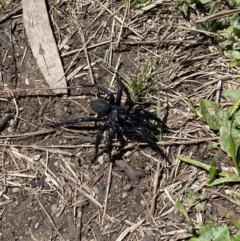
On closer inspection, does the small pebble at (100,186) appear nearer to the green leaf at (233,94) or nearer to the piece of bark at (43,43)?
the piece of bark at (43,43)

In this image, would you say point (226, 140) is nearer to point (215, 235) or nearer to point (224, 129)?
point (224, 129)

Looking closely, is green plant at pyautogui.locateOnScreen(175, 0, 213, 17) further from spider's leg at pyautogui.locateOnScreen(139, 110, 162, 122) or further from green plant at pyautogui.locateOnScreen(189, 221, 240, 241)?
green plant at pyautogui.locateOnScreen(189, 221, 240, 241)

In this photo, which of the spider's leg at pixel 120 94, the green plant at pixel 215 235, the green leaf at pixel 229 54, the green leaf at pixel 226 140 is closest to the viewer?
the green plant at pixel 215 235

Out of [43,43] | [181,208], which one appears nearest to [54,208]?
[181,208]

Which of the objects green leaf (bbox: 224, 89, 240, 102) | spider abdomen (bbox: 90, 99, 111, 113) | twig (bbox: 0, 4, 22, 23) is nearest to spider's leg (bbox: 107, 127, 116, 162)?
spider abdomen (bbox: 90, 99, 111, 113)

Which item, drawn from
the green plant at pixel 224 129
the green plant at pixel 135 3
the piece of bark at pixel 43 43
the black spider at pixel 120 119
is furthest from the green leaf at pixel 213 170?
the green plant at pixel 135 3

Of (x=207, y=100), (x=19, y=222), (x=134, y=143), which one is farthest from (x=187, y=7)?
(x=19, y=222)
